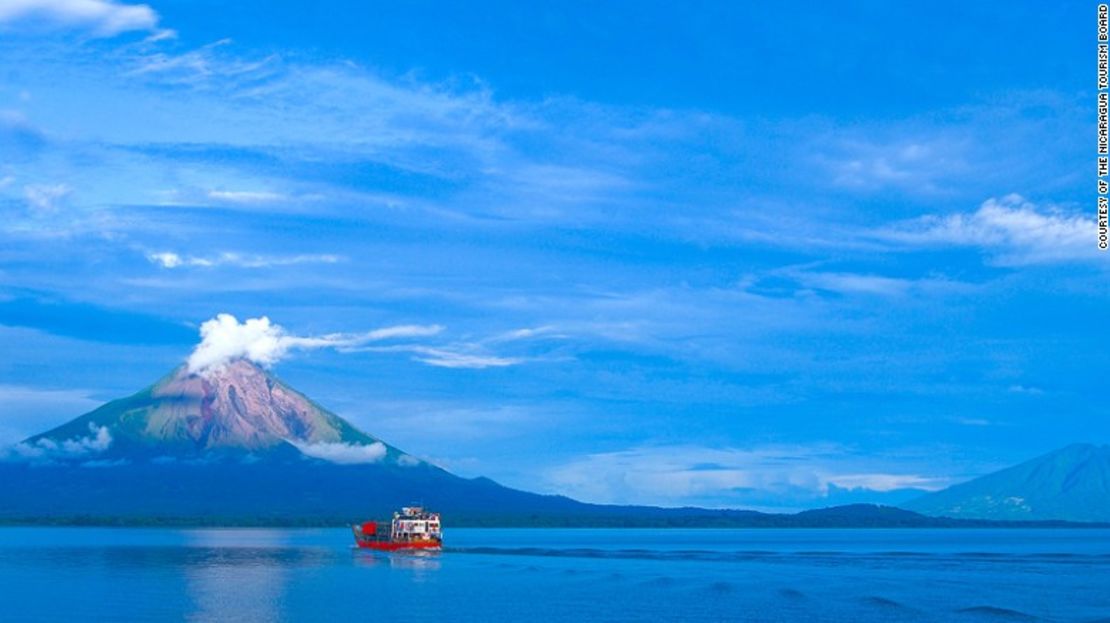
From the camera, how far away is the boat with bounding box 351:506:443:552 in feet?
495

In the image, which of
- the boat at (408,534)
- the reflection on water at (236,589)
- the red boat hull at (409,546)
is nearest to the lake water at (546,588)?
the reflection on water at (236,589)

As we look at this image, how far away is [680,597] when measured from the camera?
8281 centimetres

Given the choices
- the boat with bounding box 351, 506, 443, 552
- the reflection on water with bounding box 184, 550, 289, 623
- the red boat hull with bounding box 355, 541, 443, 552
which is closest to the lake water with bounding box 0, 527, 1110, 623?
the reflection on water with bounding box 184, 550, 289, 623

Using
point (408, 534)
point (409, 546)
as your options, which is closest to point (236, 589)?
point (409, 546)

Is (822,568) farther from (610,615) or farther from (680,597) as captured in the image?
(610,615)

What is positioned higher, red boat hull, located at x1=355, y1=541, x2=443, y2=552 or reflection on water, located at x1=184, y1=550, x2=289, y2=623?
red boat hull, located at x1=355, y1=541, x2=443, y2=552

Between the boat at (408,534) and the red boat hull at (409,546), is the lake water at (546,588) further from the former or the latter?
the boat at (408,534)

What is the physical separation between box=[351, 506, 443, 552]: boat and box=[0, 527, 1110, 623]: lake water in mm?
11104

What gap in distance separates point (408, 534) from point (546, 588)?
211 feet

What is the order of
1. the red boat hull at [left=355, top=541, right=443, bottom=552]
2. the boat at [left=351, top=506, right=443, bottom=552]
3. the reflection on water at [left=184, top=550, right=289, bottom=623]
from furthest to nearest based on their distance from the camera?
the boat at [left=351, top=506, right=443, bottom=552] < the red boat hull at [left=355, top=541, right=443, bottom=552] < the reflection on water at [left=184, top=550, right=289, bottom=623]

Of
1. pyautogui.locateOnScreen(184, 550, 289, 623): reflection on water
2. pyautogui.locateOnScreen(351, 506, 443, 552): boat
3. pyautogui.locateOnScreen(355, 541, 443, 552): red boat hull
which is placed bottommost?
pyautogui.locateOnScreen(184, 550, 289, 623): reflection on water

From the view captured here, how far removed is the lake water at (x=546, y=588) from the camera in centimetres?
7244

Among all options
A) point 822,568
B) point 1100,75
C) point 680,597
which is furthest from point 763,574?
point 1100,75

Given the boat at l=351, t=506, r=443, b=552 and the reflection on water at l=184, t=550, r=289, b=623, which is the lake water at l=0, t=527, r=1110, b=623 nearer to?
the reflection on water at l=184, t=550, r=289, b=623
